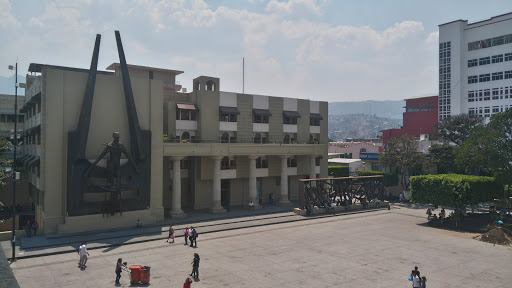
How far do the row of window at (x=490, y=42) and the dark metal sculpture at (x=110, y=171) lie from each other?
242 ft

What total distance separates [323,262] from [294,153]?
83.5 ft

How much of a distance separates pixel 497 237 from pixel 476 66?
5919 cm

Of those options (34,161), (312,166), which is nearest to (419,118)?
(312,166)

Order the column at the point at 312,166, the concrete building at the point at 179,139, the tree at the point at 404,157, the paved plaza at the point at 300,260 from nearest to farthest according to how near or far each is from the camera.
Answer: the paved plaza at the point at 300,260
the concrete building at the point at 179,139
the column at the point at 312,166
the tree at the point at 404,157

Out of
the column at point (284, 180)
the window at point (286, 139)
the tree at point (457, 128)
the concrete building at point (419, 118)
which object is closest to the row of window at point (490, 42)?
the concrete building at point (419, 118)

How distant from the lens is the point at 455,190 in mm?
40844

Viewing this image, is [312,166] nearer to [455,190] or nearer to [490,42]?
[455,190]

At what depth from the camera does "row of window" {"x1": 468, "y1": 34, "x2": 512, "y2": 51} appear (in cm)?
7644

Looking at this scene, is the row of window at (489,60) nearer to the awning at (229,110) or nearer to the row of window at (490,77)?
the row of window at (490,77)

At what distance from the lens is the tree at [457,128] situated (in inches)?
2574

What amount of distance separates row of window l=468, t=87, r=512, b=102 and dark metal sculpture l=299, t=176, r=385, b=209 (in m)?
41.6

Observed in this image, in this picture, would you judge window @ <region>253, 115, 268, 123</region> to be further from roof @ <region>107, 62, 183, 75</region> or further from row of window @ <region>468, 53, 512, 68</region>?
row of window @ <region>468, 53, 512, 68</region>

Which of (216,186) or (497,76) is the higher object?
(497,76)

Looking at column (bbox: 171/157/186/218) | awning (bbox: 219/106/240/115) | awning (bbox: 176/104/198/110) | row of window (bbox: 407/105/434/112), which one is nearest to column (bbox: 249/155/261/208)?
awning (bbox: 219/106/240/115)
